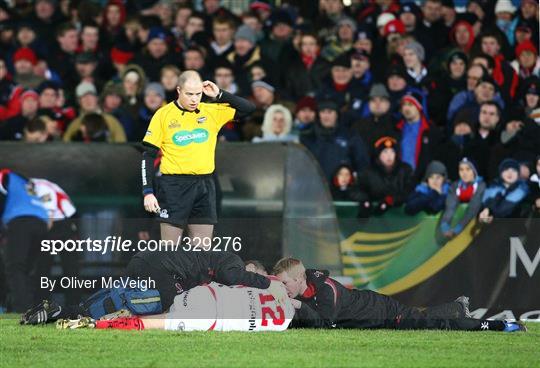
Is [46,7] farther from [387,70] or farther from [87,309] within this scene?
[87,309]

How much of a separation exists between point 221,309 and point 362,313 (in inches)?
48.7

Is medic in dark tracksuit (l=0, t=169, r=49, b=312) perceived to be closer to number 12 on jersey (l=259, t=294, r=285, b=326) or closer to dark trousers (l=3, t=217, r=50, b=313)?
dark trousers (l=3, t=217, r=50, b=313)

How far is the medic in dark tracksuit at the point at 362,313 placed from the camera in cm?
1299

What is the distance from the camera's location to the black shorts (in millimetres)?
13227

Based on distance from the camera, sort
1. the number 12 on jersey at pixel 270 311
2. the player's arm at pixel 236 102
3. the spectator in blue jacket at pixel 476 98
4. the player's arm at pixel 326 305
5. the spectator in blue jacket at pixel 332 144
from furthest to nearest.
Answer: the spectator in blue jacket at pixel 476 98, the spectator in blue jacket at pixel 332 144, the player's arm at pixel 236 102, the player's arm at pixel 326 305, the number 12 on jersey at pixel 270 311

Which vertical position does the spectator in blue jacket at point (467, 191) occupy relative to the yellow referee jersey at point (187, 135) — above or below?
below

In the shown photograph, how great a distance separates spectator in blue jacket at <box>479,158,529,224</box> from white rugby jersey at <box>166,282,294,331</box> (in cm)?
375

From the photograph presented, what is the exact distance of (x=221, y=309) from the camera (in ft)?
41.8

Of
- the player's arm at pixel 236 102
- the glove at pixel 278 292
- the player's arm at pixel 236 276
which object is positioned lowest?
the glove at pixel 278 292

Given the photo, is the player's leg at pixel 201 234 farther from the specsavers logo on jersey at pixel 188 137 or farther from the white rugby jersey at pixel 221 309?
the specsavers logo on jersey at pixel 188 137

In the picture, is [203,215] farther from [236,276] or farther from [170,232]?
[236,276]

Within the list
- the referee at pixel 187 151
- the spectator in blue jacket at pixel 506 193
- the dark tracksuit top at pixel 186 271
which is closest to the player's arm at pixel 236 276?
the dark tracksuit top at pixel 186 271

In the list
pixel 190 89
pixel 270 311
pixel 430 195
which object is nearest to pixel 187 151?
pixel 190 89

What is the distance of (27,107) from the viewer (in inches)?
722
